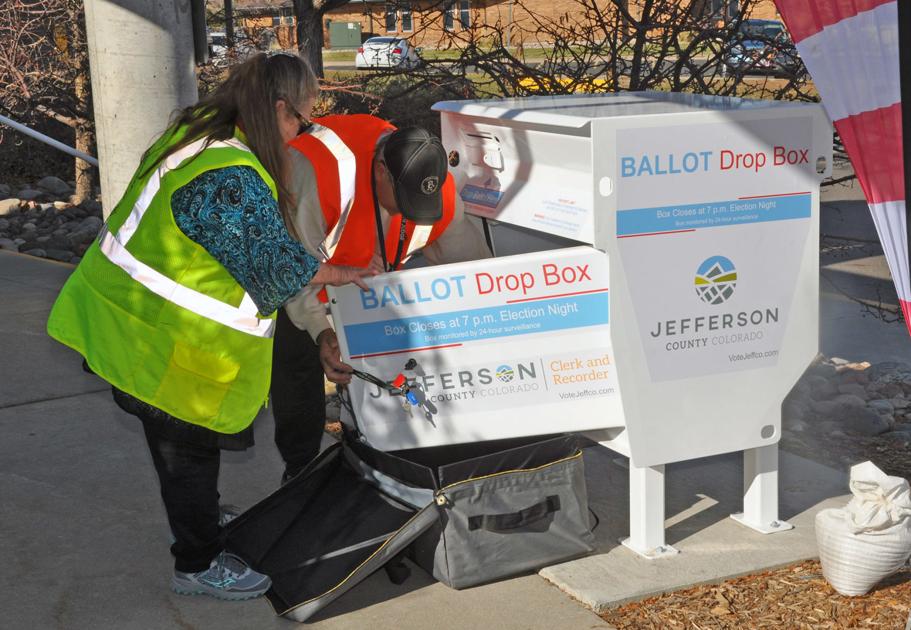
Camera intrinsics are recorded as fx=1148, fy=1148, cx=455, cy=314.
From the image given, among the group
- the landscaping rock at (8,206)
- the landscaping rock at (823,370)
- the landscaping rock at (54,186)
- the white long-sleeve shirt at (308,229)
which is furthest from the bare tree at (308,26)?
the white long-sleeve shirt at (308,229)

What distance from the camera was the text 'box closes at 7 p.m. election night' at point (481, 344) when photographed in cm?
345

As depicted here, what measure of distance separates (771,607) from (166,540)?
2.02 m

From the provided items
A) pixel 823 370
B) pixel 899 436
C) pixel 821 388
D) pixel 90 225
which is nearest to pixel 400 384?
pixel 899 436

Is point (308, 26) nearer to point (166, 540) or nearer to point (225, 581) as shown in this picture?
point (166, 540)

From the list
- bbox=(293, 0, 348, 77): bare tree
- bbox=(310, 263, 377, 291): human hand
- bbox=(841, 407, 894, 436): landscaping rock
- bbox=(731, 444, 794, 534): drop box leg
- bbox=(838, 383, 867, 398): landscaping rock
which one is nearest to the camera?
bbox=(310, 263, 377, 291): human hand

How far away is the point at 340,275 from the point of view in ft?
11.0

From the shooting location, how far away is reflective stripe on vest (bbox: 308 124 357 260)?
11.9 ft

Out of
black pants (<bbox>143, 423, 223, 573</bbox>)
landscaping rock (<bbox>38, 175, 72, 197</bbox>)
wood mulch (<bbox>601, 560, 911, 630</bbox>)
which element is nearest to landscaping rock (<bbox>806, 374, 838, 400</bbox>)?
wood mulch (<bbox>601, 560, 911, 630</bbox>)

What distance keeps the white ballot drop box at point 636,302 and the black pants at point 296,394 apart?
59cm

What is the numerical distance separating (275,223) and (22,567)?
5.16 feet

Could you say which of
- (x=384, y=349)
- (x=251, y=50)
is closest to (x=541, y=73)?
(x=384, y=349)

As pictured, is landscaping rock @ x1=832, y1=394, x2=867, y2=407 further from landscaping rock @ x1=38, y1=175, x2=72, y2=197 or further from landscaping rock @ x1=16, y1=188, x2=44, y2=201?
landscaping rock @ x1=38, y1=175, x2=72, y2=197

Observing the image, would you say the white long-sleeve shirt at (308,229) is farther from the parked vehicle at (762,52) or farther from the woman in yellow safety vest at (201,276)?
the parked vehicle at (762,52)

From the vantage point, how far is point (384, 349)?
11.4 feet
